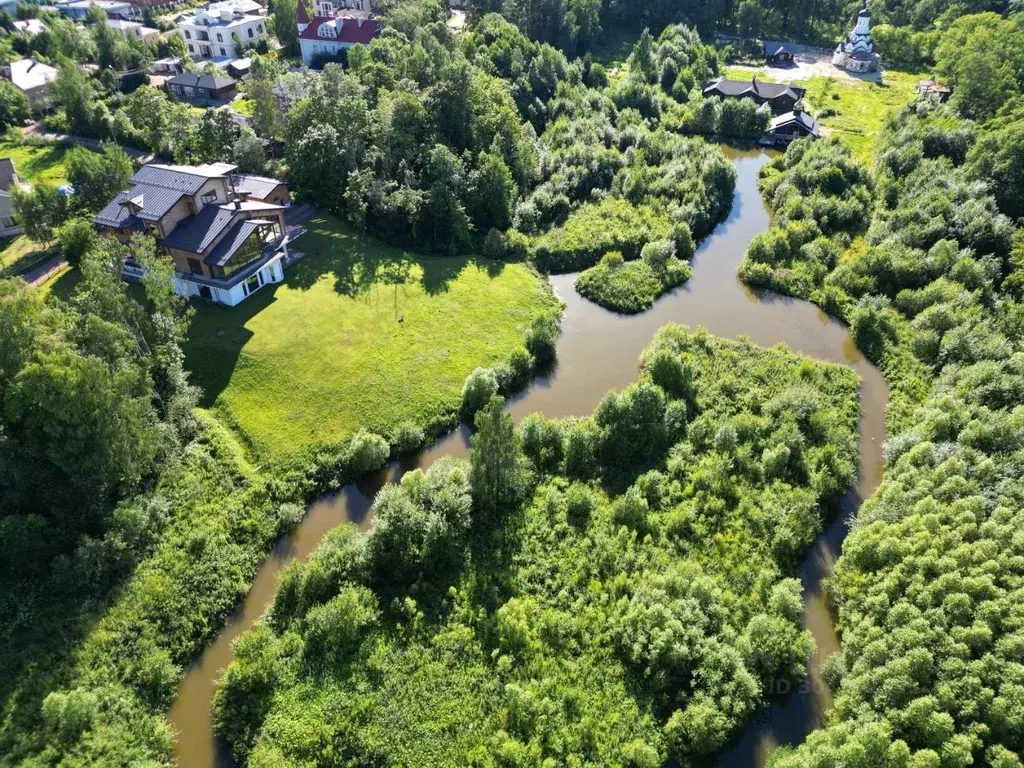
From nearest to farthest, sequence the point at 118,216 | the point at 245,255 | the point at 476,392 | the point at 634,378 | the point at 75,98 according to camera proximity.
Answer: the point at 476,392 < the point at 634,378 < the point at 118,216 < the point at 245,255 < the point at 75,98

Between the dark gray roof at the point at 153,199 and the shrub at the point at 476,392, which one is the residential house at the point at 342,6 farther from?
the shrub at the point at 476,392

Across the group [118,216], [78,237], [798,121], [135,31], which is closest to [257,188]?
[118,216]

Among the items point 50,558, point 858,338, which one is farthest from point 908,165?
point 50,558

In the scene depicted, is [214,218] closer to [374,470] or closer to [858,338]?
[374,470]

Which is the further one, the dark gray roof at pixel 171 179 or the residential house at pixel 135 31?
the residential house at pixel 135 31

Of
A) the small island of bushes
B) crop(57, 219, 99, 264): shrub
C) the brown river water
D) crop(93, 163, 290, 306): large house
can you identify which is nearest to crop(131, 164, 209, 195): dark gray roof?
crop(93, 163, 290, 306): large house

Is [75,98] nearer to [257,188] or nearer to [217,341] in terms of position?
[257,188]

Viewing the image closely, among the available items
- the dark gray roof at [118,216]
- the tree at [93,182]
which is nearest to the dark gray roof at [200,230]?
the dark gray roof at [118,216]
